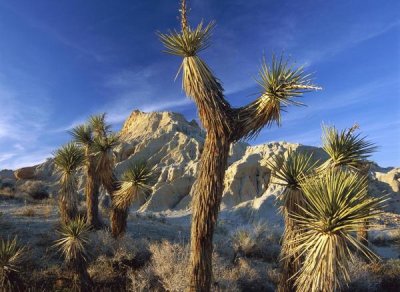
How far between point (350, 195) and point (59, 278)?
750cm

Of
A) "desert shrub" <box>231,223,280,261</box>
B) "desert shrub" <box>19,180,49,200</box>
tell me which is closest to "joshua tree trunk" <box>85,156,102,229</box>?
"desert shrub" <box>231,223,280,261</box>

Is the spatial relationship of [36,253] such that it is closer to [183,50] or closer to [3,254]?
[3,254]

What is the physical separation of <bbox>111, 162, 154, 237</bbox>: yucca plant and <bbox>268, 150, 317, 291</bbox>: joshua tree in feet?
16.5

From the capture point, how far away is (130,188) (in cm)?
1292

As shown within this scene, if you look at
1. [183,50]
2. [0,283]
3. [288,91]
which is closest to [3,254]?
[0,283]

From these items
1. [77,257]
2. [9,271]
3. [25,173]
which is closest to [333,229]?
[77,257]

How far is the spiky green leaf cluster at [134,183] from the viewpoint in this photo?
503 inches

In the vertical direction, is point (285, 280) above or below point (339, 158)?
below

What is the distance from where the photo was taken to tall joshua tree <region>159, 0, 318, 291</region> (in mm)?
8297

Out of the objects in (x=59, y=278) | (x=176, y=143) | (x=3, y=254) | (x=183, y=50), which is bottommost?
(x=59, y=278)

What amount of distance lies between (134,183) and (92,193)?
2728 mm

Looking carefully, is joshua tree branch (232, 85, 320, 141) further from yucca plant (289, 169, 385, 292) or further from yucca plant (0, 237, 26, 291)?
yucca plant (0, 237, 26, 291)

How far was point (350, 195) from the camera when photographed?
7039mm

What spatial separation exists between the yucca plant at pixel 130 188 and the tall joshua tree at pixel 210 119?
455cm
